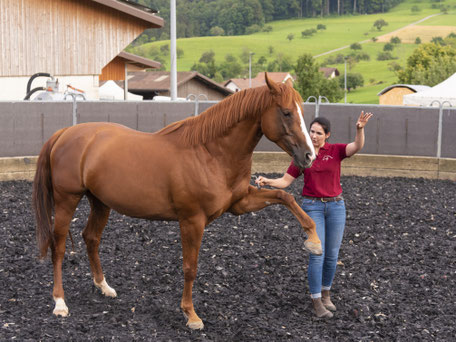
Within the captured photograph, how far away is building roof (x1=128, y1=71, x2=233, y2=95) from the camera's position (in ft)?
166

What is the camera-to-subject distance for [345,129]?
14.2 metres

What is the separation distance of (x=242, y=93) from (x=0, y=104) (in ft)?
29.9

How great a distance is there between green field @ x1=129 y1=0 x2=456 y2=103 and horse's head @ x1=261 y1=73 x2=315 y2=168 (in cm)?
11949

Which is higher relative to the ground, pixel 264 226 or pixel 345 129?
pixel 345 129

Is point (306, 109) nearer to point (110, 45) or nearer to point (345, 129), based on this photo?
point (345, 129)

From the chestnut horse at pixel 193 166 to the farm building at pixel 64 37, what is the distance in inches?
537

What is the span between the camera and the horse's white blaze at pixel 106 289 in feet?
19.3

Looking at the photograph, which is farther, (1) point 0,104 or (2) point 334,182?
(1) point 0,104

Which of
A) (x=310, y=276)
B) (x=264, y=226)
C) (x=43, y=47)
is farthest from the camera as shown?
(x=43, y=47)

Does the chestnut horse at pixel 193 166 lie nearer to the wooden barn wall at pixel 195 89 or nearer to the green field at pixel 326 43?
the wooden barn wall at pixel 195 89

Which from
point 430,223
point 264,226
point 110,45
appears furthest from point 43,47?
point 430,223

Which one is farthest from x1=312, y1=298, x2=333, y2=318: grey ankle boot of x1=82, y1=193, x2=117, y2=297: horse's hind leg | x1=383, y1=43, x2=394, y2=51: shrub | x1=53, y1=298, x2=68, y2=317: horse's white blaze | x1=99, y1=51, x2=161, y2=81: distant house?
x1=383, y1=43, x2=394, y2=51: shrub

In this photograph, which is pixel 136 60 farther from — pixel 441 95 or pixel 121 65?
pixel 441 95

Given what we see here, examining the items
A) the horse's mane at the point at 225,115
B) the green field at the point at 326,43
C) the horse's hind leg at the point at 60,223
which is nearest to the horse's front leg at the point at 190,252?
the horse's mane at the point at 225,115
